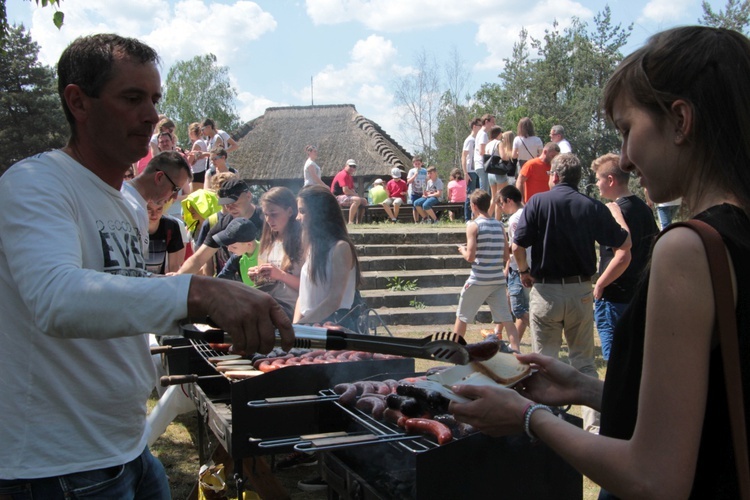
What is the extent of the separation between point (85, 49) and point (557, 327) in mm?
5013

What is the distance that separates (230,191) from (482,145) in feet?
21.8

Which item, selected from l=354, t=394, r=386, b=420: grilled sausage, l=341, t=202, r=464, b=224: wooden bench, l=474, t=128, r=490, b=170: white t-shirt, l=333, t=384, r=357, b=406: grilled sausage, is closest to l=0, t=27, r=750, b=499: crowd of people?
l=354, t=394, r=386, b=420: grilled sausage

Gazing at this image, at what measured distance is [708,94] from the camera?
125 cm

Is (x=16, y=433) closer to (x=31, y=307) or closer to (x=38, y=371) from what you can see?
(x=38, y=371)

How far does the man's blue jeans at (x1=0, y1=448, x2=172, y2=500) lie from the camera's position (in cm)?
165

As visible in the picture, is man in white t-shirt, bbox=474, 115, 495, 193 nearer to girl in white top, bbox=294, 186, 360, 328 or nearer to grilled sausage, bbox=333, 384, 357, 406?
girl in white top, bbox=294, 186, 360, 328

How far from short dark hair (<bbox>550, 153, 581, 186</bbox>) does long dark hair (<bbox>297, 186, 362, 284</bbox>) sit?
207 cm

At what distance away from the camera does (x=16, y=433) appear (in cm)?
165

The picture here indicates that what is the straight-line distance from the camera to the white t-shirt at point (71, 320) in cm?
130

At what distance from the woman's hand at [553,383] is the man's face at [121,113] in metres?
1.42

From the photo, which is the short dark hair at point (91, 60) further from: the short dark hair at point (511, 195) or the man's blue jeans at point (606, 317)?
the short dark hair at point (511, 195)

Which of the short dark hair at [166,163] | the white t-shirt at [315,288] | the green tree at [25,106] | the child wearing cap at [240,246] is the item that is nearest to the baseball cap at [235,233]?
the child wearing cap at [240,246]

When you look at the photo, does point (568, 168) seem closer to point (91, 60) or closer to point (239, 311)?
point (91, 60)

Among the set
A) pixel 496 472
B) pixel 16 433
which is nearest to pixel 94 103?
pixel 16 433
